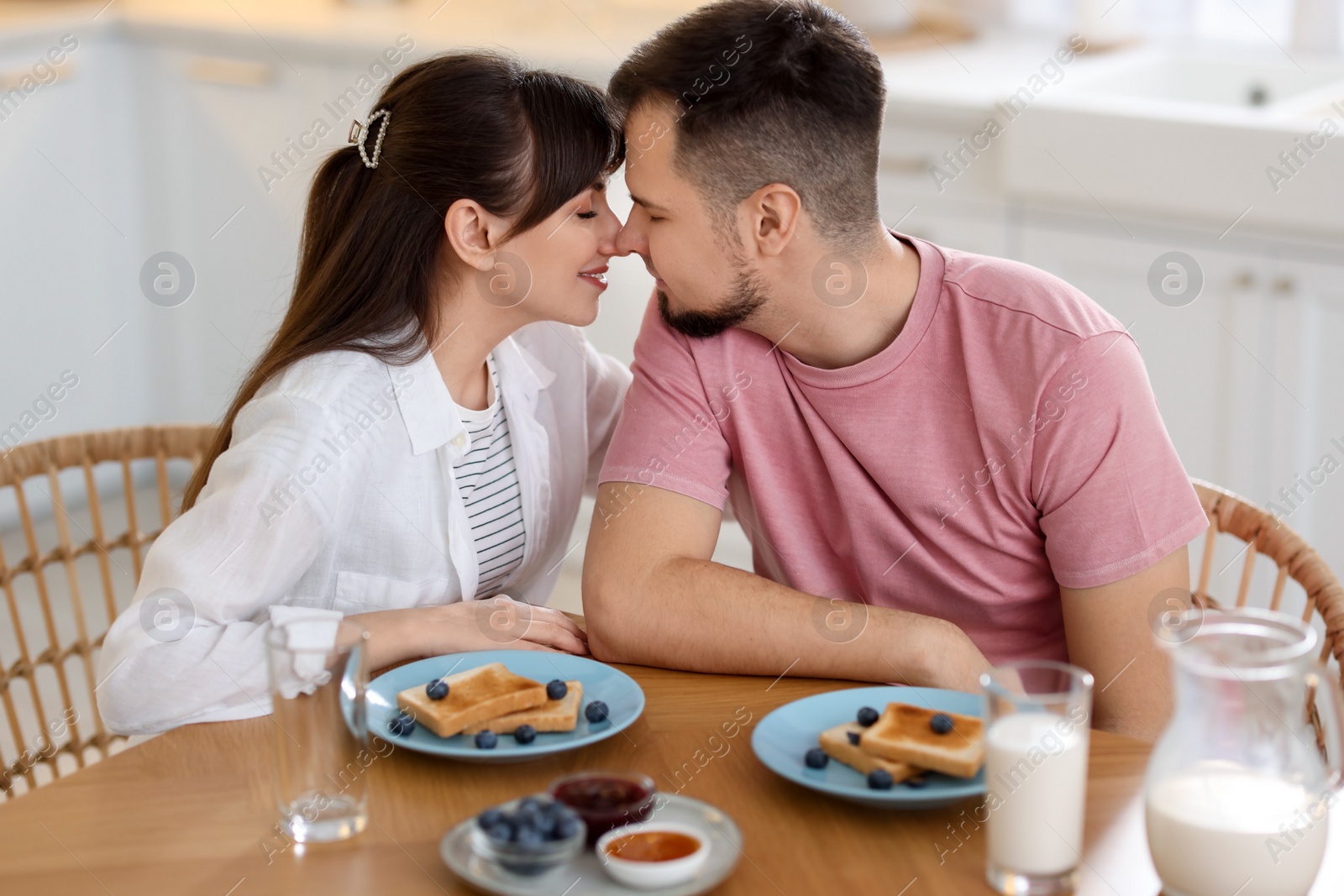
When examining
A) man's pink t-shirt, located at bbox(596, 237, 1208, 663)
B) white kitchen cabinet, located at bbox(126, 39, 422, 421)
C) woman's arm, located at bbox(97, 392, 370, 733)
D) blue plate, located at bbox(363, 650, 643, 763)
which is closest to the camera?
blue plate, located at bbox(363, 650, 643, 763)

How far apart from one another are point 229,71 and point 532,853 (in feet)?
8.69

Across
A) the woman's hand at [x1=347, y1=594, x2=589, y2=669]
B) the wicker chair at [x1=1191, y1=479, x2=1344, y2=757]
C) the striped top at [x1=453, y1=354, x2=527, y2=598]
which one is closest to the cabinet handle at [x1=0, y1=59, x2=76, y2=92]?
the striped top at [x1=453, y1=354, x2=527, y2=598]

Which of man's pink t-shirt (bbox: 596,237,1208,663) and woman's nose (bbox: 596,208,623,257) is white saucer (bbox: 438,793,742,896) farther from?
woman's nose (bbox: 596,208,623,257)

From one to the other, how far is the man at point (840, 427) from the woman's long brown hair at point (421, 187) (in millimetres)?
94

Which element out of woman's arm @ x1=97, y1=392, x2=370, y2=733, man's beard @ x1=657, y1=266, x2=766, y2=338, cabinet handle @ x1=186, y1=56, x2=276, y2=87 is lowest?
woman's arm @ x1=97, y1=392, x2=370, y2=733

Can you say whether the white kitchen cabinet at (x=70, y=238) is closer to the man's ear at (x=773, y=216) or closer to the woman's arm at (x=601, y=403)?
the woman's arm at (x=601, y=403)

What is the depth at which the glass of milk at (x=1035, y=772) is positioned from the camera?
35.0 inches

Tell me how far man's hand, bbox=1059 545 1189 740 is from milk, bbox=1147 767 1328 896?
411 millimetres

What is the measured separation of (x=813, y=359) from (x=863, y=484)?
0.47 ft

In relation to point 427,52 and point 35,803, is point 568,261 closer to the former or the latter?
point 35,803

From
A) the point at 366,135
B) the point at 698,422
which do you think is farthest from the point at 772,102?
the point at 366,135

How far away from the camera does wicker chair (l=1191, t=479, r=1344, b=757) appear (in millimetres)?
1343

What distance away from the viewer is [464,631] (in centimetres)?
132

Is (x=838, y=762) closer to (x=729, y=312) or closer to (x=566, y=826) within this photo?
(x=566, y=826)
